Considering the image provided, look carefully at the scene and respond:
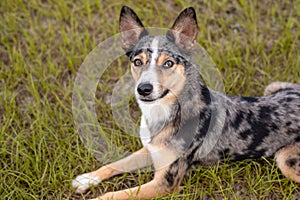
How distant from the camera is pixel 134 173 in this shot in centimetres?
421

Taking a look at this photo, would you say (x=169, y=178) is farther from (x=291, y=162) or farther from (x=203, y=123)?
(x=291, y=162)

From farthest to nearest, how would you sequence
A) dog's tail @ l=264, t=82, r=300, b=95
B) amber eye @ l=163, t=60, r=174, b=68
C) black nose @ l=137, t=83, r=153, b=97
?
1. dog's tail @ l=264, t=82, r=300, b=95
2. amber eye @ l=163, t=60, r=174, b=68
3. black nose @ l=137, t=83, r=153, b=97

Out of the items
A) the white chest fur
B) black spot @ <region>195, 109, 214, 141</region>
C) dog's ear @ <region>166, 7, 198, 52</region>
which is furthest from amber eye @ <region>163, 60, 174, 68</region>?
black spot @ <region>195, 109, 214, 141</region>

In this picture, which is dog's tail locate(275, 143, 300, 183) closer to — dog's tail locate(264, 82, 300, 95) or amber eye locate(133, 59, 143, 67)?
dog's tail locate(264, 82, 300, 95)

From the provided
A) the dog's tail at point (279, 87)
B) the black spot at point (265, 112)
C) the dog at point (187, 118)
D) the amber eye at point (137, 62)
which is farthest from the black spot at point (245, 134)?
the amber eye at point (137, 62)

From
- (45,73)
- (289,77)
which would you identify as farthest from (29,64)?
(289,77)

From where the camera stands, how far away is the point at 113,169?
4172 millimetres

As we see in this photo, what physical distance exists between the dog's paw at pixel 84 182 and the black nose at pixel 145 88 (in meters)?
1.12

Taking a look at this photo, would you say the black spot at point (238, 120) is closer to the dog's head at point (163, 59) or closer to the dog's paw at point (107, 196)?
the dog's head at point (163, 59)

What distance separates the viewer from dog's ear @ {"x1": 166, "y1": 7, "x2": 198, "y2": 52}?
3.66 m

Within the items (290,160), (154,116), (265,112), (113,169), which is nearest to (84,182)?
(113,169)

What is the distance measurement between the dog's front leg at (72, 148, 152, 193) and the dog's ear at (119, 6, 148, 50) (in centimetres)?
112

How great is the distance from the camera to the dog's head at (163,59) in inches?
140

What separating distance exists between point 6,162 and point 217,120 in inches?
88.5
